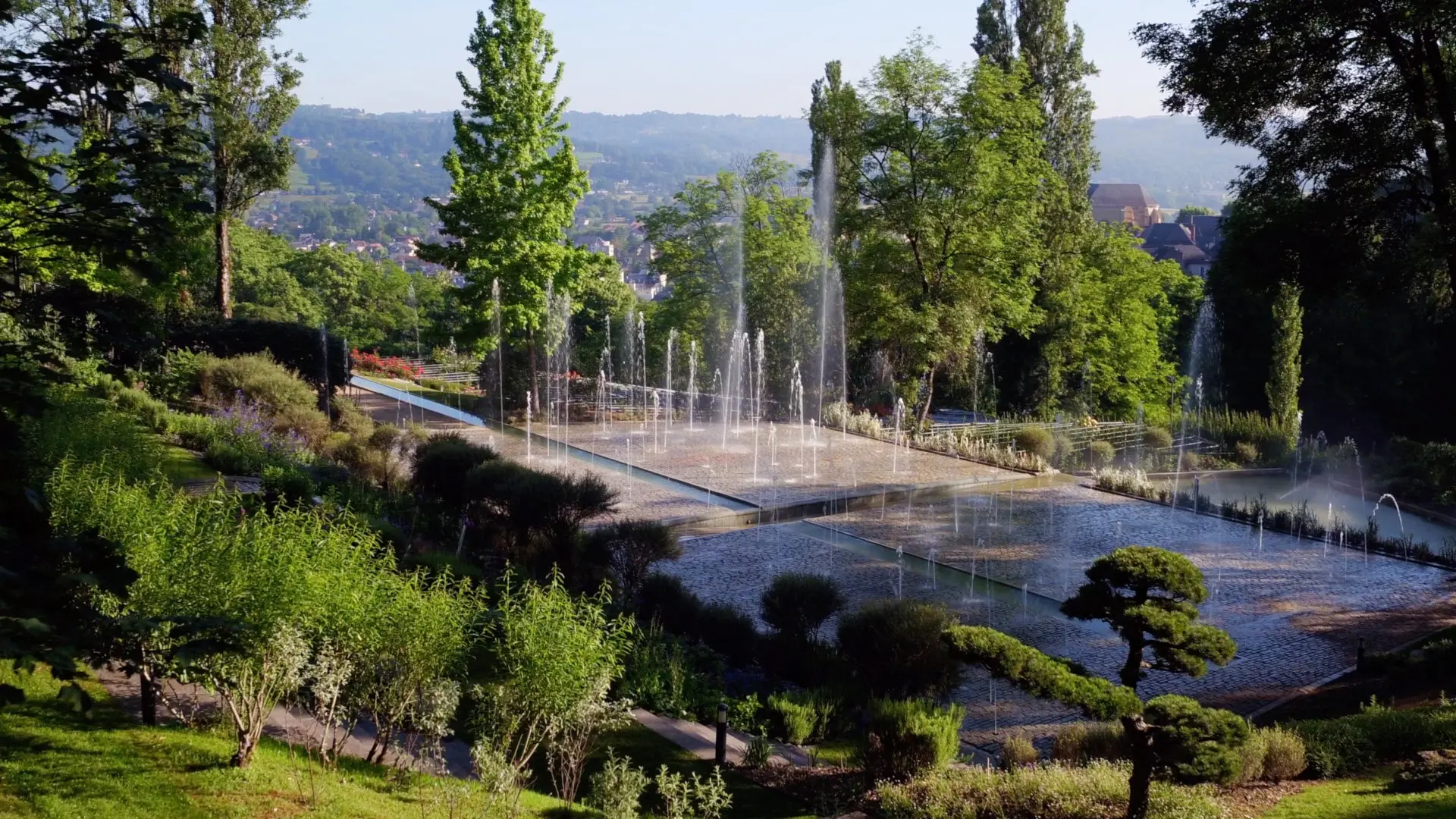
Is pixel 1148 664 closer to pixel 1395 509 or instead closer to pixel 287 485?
pixel 287 485

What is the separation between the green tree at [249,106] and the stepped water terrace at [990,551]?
24.0 ft

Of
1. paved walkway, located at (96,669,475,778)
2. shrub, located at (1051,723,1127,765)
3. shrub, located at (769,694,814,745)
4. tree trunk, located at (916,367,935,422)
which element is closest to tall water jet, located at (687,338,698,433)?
tree trunk, located at (916,367,935,422)

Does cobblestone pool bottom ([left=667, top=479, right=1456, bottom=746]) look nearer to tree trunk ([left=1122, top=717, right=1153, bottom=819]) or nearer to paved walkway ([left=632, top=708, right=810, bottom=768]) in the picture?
paved walkway ([left=632, top=708, right=810, bottom=768])

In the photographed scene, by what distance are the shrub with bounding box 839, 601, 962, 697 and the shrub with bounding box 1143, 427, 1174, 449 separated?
16.0m

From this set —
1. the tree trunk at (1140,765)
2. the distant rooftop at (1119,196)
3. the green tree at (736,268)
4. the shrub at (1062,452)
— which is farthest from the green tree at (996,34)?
the distant rooftop at (1119,196)

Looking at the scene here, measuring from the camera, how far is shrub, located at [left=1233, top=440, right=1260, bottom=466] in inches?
914

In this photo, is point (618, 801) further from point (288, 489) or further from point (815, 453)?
point (815, 453)

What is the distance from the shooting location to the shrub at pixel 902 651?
9.01 m

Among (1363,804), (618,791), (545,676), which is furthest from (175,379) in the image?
(1363,804)

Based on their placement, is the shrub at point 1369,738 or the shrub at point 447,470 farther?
the shrub at point 447,470

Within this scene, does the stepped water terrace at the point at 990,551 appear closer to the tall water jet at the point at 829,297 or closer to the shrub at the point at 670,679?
the shrub at the point at 670,679

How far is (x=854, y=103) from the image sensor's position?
25656 mm

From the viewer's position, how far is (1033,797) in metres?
6.61

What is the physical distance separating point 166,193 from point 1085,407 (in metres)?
28.3
